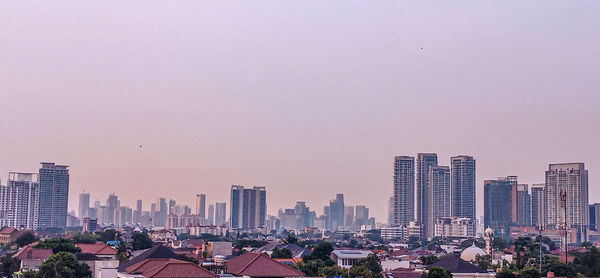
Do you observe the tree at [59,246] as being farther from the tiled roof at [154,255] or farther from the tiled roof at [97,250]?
the tiled roof at [154,255]

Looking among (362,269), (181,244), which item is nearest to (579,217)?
(181,244)

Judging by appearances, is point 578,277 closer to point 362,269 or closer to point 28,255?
point 362,269

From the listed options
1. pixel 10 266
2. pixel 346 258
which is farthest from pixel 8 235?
pixel 346 258

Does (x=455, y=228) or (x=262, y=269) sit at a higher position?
(x=455, y=228)

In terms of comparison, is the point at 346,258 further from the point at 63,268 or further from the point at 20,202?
the point at 20,202

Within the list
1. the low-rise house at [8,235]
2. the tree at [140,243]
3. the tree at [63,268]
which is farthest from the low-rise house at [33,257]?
the low-rise house at [8,235]

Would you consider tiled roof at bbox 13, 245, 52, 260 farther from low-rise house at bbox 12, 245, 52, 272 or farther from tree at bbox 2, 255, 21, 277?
tree at bbox 2, 255, 21, 277

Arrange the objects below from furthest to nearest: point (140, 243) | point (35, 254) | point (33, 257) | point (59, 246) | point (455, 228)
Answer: point (455, 228), point (140, 243), point (59, 246), point (35, 254), point (33, 257)

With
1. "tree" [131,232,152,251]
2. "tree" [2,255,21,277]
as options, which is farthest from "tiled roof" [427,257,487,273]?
"tree" [131,232,152,251]
